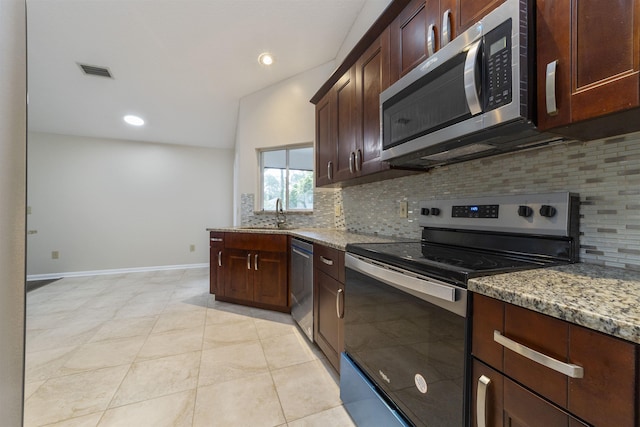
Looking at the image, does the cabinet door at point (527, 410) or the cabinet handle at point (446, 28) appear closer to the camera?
the cabinet door at point (527, 410)

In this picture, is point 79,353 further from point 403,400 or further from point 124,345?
point 403,400

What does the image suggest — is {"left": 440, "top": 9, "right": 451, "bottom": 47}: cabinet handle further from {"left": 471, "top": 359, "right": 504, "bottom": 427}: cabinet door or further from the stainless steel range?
{"left": 471, "top": 359, "right": 504, "bottom": 427}: cabinet door

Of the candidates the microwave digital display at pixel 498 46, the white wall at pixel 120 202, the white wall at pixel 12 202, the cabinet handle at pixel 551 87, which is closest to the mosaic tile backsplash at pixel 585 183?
the cabinet handle at pixel 551 87

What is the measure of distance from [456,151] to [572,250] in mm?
565

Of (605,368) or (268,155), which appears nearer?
(605,368)

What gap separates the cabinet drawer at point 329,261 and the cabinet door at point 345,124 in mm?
592

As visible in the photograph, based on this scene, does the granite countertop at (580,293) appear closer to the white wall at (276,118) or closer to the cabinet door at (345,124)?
the cabinet door at (345,124)

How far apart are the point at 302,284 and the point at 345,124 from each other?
1345 mm

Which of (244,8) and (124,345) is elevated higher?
(244,8)

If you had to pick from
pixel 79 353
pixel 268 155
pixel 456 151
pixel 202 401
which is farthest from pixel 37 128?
pixel 456 151

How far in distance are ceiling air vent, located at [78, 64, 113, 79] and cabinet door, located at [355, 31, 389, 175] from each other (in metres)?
2.93

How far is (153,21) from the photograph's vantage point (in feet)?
7.33

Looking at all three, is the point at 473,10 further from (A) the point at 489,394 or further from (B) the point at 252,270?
(B) the point at 252,270

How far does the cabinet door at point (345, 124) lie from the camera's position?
1865mm
